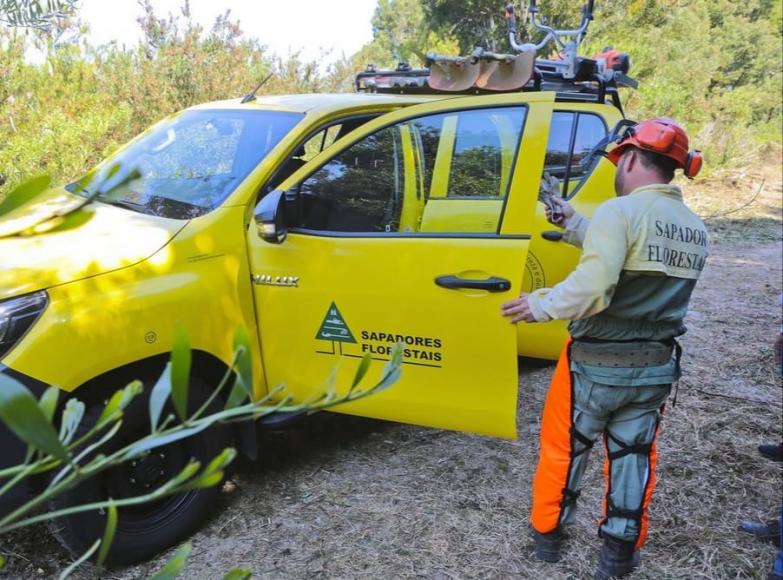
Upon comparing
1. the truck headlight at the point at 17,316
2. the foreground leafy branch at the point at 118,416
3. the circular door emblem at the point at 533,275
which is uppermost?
the foreground leafy branch at the point at 118,416

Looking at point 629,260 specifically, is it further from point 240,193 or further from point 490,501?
point 240,193

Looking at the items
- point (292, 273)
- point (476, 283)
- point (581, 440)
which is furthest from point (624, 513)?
point (292, 273)

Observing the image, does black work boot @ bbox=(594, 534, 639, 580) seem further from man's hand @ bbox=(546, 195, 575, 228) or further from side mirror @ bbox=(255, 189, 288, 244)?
side mirror @ bbox=(255, 189, 288, 244)

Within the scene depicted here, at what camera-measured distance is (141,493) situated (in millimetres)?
2465

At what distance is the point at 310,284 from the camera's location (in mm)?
2693

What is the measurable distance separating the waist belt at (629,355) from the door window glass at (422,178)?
68 cm

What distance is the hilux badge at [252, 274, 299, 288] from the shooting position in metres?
2.71

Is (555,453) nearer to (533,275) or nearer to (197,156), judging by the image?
(533,275)

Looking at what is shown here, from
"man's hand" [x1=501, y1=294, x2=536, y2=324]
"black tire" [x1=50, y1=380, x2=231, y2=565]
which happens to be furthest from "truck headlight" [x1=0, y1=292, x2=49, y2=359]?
"man's hand" [x1=501, y1=294, x2=536, y2=324]

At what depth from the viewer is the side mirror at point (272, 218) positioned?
2.51 m

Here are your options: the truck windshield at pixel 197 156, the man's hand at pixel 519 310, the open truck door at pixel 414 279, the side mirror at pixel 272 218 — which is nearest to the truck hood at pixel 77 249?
the truck windshield at pixel 197 156

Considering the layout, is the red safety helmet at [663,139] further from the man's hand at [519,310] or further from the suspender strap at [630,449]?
the suspender strap at [630,449]

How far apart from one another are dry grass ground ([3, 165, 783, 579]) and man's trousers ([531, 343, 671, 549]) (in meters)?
0.32

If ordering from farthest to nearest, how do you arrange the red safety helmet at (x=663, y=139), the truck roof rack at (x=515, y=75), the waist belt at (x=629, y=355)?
the truck roof rack at (x=515, y=75), the waist belt at (x=629, y=355), the red safety helmet at (x=663, y=139)
